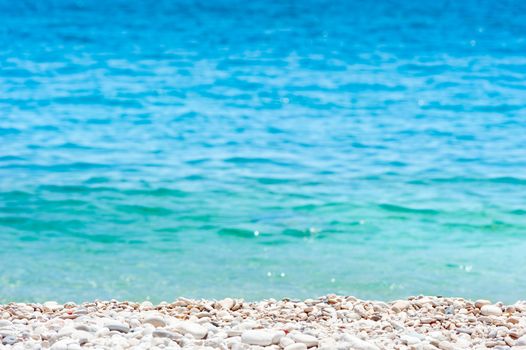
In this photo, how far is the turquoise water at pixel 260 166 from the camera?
7.68m

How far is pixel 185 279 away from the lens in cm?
750

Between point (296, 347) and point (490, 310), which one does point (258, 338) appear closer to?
point (296, 347)

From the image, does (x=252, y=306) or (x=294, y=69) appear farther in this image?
(x=294, y=69)

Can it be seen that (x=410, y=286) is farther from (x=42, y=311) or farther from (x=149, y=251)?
(x=42, y=311)

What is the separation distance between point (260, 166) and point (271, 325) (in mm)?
5563

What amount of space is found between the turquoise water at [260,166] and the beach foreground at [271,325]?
62.5 inches

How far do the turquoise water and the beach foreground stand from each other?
5.21 feet

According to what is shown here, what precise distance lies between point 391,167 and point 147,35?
1037 cm

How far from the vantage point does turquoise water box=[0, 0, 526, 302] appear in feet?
25.2

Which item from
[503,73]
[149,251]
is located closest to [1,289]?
[149,251]

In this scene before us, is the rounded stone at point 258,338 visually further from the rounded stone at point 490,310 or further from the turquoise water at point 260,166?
the turquoise water at point 260,166

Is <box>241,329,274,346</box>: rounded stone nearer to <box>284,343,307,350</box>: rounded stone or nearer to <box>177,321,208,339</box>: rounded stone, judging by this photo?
<box>284,343,307,350</box>: rounded stone

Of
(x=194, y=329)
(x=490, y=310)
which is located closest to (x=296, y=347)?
(x=194, y=329)

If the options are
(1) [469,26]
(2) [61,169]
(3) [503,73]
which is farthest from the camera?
(1) [469,26]
